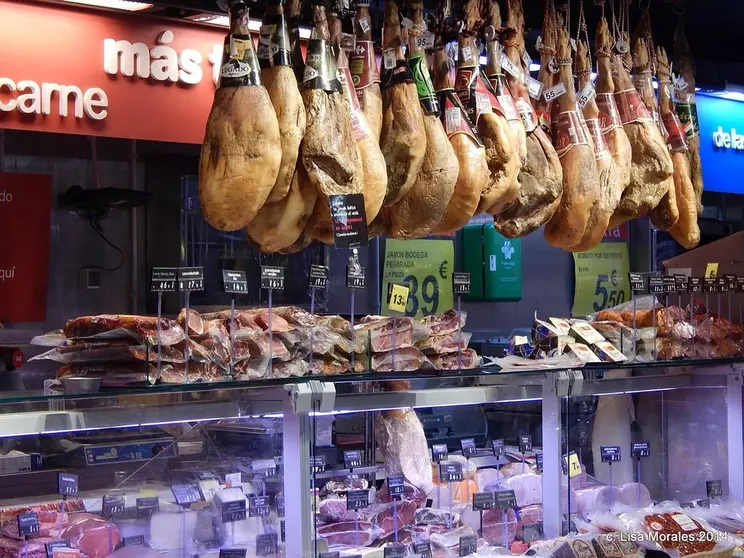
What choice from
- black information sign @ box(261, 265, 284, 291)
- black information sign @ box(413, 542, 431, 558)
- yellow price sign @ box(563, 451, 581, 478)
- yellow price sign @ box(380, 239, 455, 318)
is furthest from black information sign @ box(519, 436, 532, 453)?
yellow price sign @ box(380, 239, 455, 318)

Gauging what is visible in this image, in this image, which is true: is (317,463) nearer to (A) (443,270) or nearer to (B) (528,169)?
(B) (528,169)

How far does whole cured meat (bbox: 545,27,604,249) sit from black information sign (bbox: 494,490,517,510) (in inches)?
34.4

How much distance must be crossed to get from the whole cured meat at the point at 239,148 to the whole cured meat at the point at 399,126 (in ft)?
1.45

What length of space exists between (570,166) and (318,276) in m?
0.97

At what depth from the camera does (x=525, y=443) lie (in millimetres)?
3311

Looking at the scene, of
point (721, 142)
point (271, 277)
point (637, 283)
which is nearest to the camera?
point (271, 277)

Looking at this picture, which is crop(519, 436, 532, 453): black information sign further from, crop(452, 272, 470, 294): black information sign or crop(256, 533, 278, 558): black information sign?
crop(256, 533, 278, 558): black information sign

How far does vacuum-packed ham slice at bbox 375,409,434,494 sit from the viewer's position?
318 cm

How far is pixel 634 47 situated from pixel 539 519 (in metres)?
1.77

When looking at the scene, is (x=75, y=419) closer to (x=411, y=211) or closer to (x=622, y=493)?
(x=411, y=211)

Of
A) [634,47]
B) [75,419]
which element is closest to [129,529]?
[75,419]

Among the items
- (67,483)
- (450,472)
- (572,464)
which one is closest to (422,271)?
(572,464)

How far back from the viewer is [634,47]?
3.54m

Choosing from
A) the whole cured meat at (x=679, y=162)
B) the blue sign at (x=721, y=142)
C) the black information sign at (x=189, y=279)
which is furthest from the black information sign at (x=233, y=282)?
the blue sign at (x=721, y=142)
